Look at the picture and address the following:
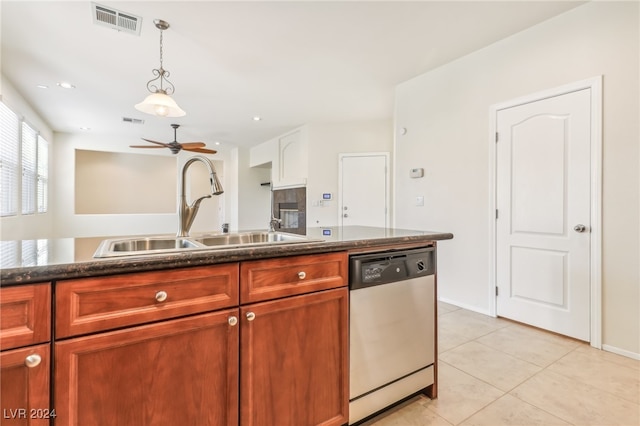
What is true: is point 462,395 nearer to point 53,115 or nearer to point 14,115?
point 14,115

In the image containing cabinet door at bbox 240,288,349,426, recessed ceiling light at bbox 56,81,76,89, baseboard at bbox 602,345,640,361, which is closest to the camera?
cabinet door at bbox 240,288,349,426

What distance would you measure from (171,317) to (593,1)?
11.5 ft

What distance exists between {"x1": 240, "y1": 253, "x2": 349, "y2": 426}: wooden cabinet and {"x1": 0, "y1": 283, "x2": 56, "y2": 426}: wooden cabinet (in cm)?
52

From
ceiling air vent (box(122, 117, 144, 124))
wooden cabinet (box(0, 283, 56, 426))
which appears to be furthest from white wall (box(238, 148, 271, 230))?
wooden cabinet (box(0, 283, 56, 426))

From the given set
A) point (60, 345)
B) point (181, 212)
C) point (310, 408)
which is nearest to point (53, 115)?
point (181, 212)

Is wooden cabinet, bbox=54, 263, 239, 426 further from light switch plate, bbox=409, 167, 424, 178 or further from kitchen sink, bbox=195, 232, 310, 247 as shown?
light switch plate, bbox=409, 167, 424, 178

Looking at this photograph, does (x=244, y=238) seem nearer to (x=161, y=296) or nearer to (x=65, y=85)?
(x=161, y=296)

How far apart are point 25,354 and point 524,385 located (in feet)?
7.65

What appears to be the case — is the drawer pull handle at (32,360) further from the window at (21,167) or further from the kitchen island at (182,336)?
the window at (21,167)

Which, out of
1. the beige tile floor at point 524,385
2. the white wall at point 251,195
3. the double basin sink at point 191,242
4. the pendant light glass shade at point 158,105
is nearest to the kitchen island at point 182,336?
the double basin sink at point 191,242

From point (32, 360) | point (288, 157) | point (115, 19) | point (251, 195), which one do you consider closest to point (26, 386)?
point (32, 360)

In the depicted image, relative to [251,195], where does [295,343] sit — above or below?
below

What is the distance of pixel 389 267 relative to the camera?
138cm

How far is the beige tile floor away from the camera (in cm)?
148
